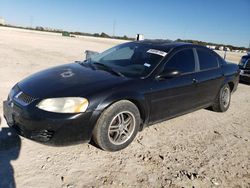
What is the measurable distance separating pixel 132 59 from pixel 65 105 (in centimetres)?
174

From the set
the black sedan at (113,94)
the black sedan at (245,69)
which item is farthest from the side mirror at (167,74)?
the black sedan at (245,69)

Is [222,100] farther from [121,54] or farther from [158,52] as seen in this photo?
[121,54]

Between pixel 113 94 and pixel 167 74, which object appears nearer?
pixel 113 94

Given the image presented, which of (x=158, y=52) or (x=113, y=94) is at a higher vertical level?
(x=158, y=52)

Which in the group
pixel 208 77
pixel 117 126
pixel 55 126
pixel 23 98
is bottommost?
pixel 117 126

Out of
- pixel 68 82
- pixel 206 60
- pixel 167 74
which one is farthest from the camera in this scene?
pixel 206 60

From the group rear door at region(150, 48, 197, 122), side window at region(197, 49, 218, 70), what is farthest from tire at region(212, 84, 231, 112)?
rear door at region(150, 48, 197, 122)

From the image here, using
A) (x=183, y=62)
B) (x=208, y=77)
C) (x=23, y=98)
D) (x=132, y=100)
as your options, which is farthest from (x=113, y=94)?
(x=208, y=77)

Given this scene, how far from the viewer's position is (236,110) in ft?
20.7

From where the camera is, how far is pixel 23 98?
346 cm

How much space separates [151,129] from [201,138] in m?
0.83

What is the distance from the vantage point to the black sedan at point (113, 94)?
3223 millimetres

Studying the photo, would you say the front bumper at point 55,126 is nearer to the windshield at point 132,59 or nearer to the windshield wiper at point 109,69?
the windshield wiper at point 109,69

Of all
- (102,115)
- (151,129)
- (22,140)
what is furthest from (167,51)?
(22,140)
